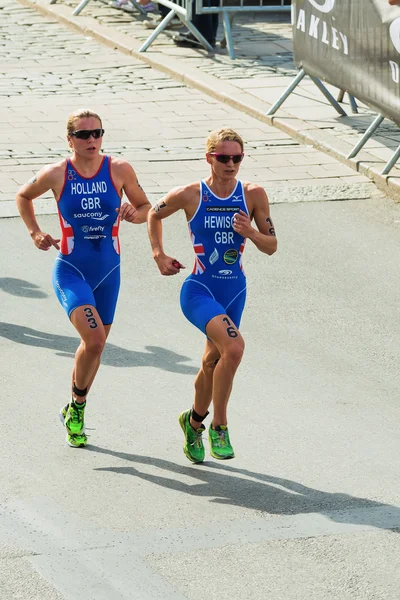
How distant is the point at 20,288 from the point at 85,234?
298 centimetres

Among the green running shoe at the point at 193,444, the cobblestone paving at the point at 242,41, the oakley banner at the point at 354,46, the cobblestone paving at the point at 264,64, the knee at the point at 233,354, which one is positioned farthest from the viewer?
the cobblestone paving at the point at 242,41

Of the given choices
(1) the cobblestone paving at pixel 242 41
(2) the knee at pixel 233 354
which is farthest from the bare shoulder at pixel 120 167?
(1) the cobblestone paving at pixel 242 41

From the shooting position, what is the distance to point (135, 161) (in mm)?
14203

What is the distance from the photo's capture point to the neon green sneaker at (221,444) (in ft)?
23.8

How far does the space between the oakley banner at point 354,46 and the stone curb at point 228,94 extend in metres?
0.74

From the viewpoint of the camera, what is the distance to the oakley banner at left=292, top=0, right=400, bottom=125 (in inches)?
523

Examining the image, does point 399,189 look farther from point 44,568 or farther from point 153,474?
point 44,568

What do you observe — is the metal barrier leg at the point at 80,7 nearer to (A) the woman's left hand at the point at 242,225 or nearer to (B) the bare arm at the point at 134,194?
(B) the bare arm at the point at 134,194

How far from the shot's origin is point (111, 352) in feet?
30.3

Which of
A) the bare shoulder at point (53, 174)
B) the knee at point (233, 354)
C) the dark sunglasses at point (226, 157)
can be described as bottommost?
the knee at point (233, 354)

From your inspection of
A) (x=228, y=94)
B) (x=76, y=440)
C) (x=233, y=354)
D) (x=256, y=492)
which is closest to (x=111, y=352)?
(x=76, y=440)

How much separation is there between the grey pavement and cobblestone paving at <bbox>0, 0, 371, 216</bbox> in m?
0.07

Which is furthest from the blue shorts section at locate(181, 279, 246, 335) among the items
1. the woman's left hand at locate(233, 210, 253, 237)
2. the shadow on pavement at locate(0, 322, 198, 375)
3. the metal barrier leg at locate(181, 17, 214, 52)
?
the metal barrier leg at locate(181, 17, 214, 52)

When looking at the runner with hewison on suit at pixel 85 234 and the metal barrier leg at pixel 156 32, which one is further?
the metal barrier leg at pixel 156 32
